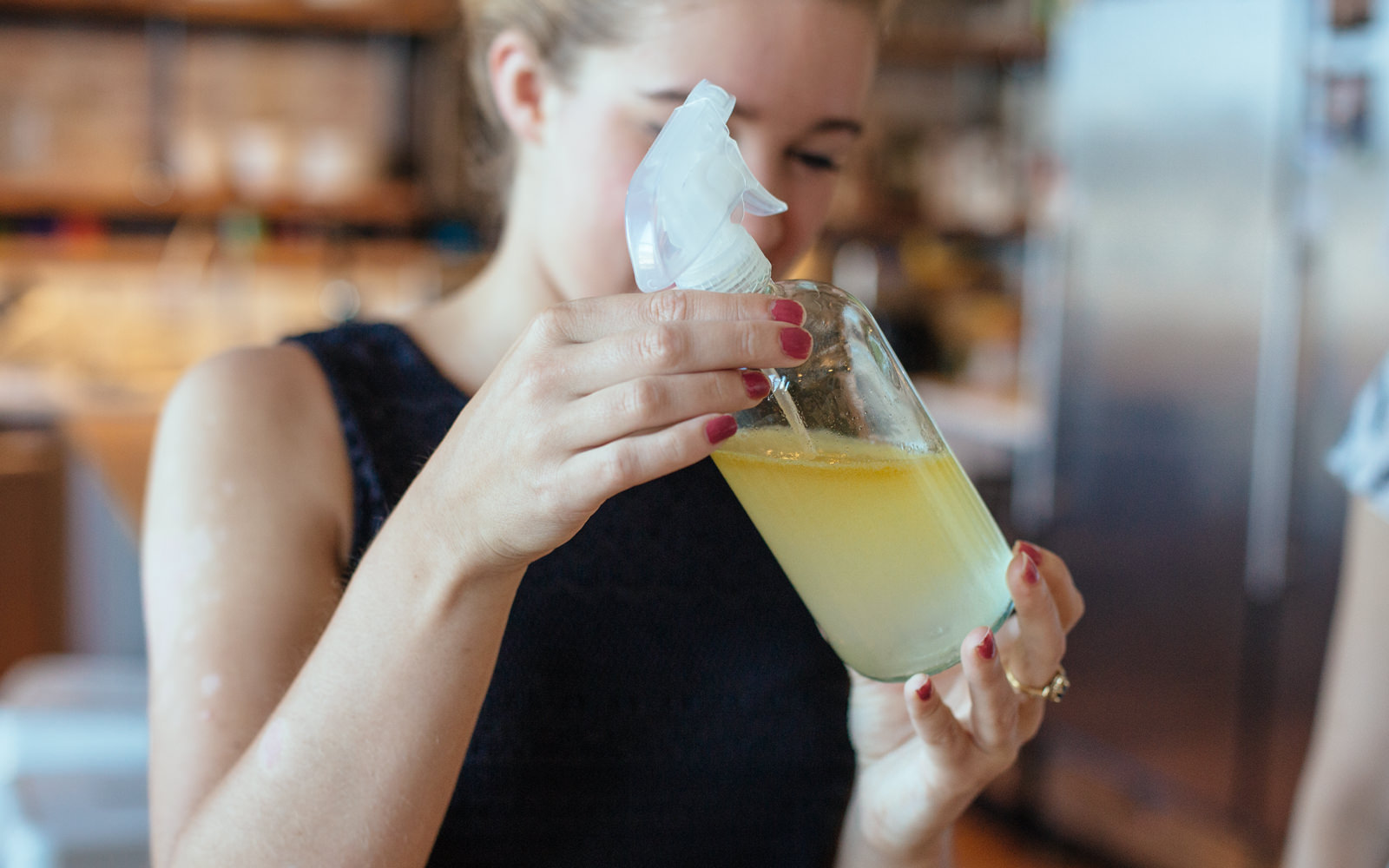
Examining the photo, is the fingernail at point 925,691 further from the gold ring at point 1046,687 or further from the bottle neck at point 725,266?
the bottle neck at point 725,266

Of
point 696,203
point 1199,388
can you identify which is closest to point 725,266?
point 696,203

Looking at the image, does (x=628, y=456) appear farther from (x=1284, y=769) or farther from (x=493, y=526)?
(x=1284, y=769)

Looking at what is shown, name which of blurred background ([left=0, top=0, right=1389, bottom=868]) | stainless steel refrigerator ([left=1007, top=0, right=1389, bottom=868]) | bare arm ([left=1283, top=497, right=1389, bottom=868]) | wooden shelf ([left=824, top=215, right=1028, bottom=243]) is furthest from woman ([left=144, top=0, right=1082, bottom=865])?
wooden shelf ([left=824, top=215, right=1028, bottom=243])

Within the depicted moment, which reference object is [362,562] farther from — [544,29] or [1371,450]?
[1371,450]

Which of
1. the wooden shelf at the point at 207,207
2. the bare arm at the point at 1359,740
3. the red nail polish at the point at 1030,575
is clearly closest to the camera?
the red nail polish at the point at 1030,575

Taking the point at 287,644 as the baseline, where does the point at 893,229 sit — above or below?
below

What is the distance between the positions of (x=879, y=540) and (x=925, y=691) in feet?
0.27

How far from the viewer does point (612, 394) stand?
546 millimetres

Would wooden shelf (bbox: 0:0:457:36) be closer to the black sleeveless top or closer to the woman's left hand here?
the black sleeveless top

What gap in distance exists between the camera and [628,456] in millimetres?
553

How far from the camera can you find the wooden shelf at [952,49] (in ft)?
15.0

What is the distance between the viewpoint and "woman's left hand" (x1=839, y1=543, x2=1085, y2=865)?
67 cm

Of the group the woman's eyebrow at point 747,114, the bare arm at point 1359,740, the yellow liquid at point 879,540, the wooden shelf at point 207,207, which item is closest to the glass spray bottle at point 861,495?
the yellow liquid at point 879,540

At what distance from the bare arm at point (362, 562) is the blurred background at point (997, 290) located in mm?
737
